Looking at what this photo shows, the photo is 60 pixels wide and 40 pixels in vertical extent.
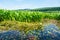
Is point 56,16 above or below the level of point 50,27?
below

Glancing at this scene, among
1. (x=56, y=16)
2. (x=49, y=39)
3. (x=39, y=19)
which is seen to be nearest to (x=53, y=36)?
(x=49, y=39)

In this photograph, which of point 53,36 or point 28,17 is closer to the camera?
point 53,36

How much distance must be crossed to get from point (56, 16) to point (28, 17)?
3.00m

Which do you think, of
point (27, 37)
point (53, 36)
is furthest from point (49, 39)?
point (27, 37)

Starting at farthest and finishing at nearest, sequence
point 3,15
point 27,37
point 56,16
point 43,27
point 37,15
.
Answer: point 56,16 → point 37,15 → point 3,15 → point 43,27 → point 27,37

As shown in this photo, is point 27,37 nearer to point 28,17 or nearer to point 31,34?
point 31,34

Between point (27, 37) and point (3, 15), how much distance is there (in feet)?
22.5

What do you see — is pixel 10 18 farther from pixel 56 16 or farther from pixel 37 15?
pixel 56 16

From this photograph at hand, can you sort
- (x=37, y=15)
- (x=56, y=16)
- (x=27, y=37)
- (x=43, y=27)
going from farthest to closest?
(x=56, y=16)
(x=37, y=15)
(x=43, y=27)
(x=27, y=37)

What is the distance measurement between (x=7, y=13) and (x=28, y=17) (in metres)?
1.63

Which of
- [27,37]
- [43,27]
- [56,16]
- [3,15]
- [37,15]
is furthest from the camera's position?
[56,16]

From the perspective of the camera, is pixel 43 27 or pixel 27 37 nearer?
pixel 27 37

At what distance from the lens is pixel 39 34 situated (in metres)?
9.46

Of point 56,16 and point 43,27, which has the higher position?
point 43,27
